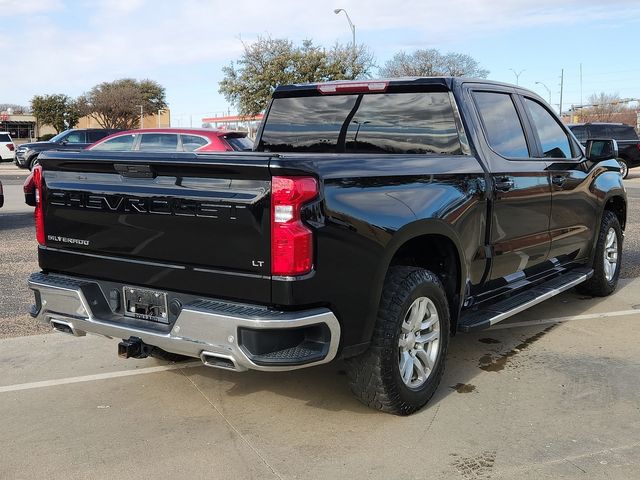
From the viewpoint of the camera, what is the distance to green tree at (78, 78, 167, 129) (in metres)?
63.3

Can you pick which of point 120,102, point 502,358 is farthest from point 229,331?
point 120,102

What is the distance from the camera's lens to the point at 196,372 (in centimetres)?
479

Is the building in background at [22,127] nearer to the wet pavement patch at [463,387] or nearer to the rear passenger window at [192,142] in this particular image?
the rear passenger window at [192,142]

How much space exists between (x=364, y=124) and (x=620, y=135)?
21.9m

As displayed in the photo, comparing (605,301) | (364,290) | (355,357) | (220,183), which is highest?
(220,183)

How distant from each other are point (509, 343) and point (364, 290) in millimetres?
2401

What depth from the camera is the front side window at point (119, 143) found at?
1451 centimetres

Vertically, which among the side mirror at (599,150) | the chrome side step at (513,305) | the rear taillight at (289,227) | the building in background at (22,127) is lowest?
the chrome side step at (513,305)

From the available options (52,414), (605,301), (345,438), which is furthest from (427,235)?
(605,301)

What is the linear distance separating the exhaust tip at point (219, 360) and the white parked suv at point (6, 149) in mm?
36456

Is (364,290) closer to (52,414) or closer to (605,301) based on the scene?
(52,414)

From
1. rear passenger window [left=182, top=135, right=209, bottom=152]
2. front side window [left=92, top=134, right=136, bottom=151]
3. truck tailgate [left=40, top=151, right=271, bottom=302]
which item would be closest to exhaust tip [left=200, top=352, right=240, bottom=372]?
truck tailgate [left=40, top=151, right=271, bottom=302]

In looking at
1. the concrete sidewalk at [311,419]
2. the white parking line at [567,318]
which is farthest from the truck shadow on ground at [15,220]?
the white parking line at [567,318]

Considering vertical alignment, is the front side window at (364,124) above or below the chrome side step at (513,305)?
above
